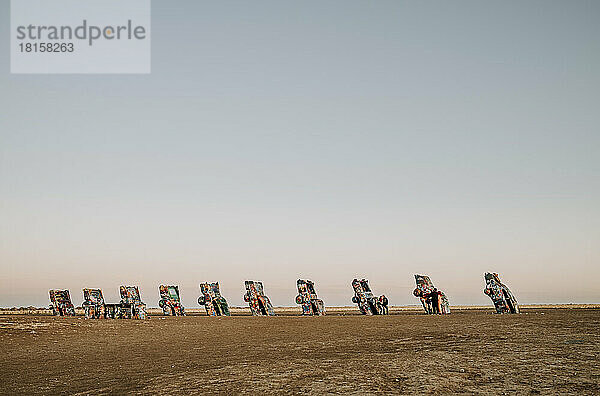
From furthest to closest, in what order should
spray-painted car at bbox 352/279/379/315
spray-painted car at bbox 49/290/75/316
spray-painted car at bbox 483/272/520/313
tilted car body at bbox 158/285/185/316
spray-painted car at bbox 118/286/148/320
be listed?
spray-painted car at bbox 49/290/75/316 < tilted car body at bbox 158/285/185/316 < spray-painted car at bbox 118/286/148/320 < spray-painted car at bbox 352/279/379/315 < spray-painted car at bbox 483/272/520/313

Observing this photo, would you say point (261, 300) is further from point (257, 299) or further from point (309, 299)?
point (309, 299)

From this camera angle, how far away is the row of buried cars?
5422 centimetres

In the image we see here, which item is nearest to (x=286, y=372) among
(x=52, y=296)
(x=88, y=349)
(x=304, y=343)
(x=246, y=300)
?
(x=304, y=343)

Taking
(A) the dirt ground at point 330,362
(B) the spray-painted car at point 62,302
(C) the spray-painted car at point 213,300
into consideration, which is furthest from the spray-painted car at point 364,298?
(B) the spray-painted car at point 62,302

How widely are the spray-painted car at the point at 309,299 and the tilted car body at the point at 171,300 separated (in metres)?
17.7

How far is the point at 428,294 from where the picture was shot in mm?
56656

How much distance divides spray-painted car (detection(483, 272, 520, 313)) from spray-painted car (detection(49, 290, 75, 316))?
60.2 m

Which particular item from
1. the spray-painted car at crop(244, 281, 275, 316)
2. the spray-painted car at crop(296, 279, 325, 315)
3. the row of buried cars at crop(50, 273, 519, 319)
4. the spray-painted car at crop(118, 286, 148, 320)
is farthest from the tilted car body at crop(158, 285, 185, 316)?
the spray-painted car at crop(296, 279, 325, 315)

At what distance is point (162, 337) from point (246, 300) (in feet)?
87.4

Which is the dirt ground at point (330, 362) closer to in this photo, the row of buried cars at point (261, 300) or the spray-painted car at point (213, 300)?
the row of buried cars at point (261, 300)

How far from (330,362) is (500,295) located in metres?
36.8

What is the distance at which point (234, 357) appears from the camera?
25703 mm

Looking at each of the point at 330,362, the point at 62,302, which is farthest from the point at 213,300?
the point at 330,362

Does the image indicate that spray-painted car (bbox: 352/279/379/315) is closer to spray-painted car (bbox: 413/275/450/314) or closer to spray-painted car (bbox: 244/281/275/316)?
spray-painted car (bbox: 413/275/450/314)
